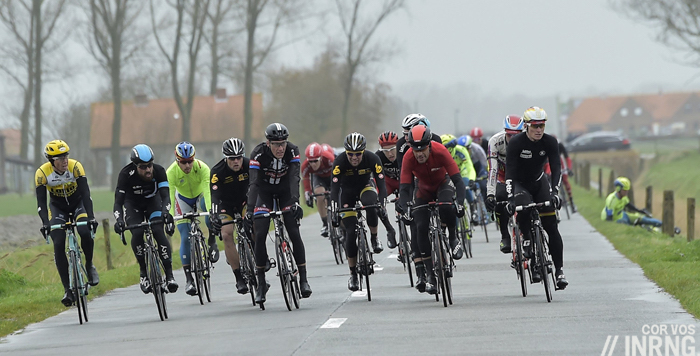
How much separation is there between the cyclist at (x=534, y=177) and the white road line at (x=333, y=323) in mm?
2071

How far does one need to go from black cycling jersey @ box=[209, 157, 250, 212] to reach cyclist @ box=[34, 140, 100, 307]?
1.36m

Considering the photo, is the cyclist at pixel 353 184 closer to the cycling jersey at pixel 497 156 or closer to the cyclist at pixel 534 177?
the cycling jersey at pixel 497 156

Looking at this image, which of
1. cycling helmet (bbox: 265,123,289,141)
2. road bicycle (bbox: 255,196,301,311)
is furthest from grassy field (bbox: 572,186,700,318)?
cycling helmet (bbox: 265,123,289,141)

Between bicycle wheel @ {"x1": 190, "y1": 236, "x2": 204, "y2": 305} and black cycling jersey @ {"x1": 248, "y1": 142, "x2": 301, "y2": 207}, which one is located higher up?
black cycling jersey @ {"x1": 248, "y1": 142, "x2": 301, "y2": 207}

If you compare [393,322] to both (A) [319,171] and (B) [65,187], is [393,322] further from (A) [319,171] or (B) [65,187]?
(A) [319,171]

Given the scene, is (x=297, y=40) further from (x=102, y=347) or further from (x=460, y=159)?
(x=102, y=347)

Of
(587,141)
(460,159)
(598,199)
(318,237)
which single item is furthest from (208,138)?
(460,159)

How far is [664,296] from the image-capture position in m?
11.4

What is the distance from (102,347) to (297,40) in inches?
1775

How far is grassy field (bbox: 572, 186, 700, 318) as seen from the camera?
11518mm

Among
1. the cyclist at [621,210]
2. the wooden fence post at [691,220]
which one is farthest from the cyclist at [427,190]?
the cyclist at [621,210]

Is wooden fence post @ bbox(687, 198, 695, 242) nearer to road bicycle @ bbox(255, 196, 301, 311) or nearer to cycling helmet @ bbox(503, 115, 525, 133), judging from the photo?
cycling helmet @ bbox(503, 115, 525, 133)

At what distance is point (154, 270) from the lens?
455 inches

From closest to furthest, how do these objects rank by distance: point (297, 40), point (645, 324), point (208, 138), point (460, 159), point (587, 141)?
1. point (645, 324)
2. point (460, 159)
3. point (297, 40)
4. point (587, 141)
5. point (208, 138)
